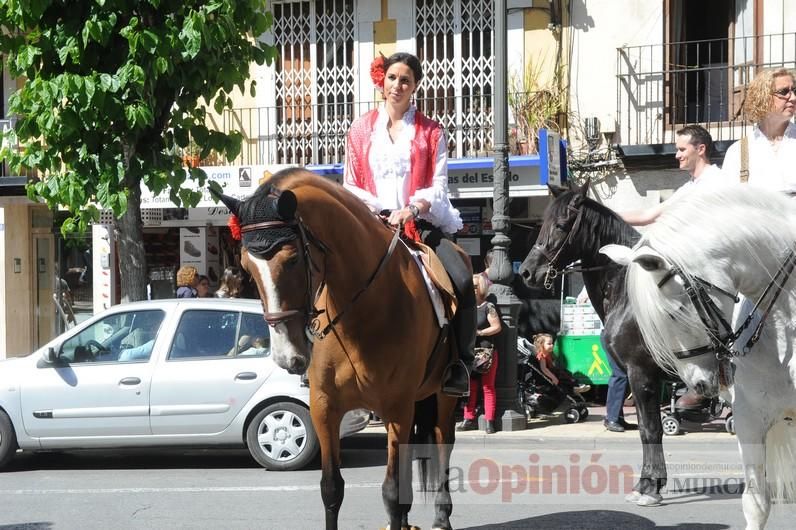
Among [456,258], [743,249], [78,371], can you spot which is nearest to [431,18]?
[78,371]

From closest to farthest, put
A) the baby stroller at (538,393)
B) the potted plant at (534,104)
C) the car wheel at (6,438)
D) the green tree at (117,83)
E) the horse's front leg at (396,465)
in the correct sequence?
the horse's front leg at (396,465) < the car wheel at (6,438) < the green tree at (117,83) < the baby stroller at (538,393) < the potted plant at (534,104)

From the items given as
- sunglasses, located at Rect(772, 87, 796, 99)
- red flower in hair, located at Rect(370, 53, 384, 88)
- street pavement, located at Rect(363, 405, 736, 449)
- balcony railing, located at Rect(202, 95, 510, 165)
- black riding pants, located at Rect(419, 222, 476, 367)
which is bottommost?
street pavement, located at Rect(363, 405, 736, 449)

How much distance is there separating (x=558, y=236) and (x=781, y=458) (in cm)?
398

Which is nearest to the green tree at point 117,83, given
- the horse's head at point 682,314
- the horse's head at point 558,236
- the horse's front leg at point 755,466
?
the horse's head at point 558,236

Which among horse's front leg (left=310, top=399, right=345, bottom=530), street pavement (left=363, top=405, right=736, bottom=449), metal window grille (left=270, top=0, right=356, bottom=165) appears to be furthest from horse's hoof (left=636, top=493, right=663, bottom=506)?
metal window grille (left=270, top=0, right=356, bottom=165)

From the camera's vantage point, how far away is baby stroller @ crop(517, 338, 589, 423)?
12.2 meters

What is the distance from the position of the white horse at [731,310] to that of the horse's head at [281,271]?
150cm

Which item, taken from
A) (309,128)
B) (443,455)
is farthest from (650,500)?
(309,128)

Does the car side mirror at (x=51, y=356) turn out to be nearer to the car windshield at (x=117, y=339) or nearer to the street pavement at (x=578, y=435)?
the car windshield at (x=117, y=339)

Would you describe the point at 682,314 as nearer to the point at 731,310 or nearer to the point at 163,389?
the point at 731,310

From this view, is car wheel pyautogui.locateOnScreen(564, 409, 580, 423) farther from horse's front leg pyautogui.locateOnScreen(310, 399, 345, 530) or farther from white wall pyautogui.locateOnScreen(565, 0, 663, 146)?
horse's front leg pyautogui.locateOnScreen(310, 399, 345, 530)

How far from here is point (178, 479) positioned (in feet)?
29.3

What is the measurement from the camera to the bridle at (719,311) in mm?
4195

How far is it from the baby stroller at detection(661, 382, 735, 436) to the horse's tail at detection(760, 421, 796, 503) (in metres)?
6.24
